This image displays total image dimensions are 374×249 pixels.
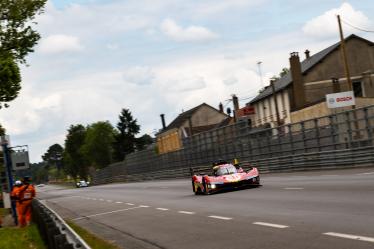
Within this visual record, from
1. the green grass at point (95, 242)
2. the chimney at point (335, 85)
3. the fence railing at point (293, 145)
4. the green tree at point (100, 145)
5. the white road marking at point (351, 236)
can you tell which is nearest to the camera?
the white road marking at point (351, 236)

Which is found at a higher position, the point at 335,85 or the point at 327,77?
the point at 327,77

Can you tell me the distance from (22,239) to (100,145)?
14484 centimetres

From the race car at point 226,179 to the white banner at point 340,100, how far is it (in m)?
27.9

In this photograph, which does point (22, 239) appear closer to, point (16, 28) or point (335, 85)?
point (16, 28)

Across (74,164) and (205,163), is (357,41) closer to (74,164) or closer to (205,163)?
(205,163)

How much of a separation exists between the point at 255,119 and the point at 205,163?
38.3 meters

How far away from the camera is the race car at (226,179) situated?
23125mm

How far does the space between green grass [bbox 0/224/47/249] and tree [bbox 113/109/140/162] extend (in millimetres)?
119807

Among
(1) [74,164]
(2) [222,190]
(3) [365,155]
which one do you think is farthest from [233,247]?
(1) [74,164]

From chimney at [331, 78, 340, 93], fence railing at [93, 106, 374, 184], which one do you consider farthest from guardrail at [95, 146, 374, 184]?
chimney at [331, 78, 340, 93]

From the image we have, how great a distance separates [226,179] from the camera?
2308cm

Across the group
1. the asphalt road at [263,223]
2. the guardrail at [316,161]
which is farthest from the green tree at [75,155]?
the asphalt road at [263,223]

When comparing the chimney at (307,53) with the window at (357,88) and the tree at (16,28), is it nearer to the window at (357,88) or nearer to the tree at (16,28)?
the window at (357,88)

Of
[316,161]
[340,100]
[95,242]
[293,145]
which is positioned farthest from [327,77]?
[95,242]
